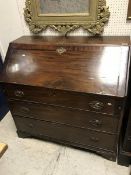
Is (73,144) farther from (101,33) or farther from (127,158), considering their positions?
(101,33)

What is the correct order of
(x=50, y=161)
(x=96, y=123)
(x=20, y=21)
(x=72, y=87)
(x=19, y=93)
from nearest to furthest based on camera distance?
(x=72, y=87)
(x=96, y=123)
(x=19, y=93)
(x=50, y=161)
(x=20, y=21)

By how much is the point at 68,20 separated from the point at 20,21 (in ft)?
1.74

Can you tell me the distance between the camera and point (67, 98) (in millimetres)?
1377

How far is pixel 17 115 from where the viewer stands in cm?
174

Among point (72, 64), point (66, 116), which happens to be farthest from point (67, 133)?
point (72, 64)

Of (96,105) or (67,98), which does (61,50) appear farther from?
(96,105)

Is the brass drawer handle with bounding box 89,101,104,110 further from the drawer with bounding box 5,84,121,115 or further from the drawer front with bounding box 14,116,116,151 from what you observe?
the drawer front with bounding box 14,116,116,151

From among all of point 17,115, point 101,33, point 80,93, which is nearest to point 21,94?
point 17,115

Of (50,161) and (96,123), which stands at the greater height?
(96,123)

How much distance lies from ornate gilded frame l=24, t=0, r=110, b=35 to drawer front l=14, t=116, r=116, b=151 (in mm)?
881

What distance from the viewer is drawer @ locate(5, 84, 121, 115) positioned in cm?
127

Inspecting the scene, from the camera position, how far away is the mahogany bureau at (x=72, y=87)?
129cm

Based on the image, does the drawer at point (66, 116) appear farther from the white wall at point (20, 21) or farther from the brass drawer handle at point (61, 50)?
the white wall at point (20, 21)

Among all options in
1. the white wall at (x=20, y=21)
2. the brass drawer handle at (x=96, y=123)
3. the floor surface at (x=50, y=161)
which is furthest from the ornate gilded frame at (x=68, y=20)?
the floor surface at (x=50, y=161)
